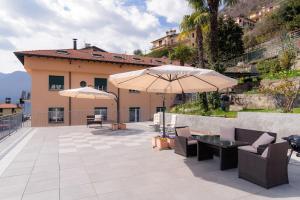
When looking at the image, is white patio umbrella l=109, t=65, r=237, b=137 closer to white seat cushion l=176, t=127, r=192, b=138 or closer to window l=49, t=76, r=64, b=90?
white seat cushion l=176, t=127, r=192, b=138

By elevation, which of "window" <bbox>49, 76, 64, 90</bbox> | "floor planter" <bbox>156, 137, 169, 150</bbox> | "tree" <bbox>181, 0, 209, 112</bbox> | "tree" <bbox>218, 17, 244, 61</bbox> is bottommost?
"floor planter" <bbox>156, 137, 169, 150</bbox>

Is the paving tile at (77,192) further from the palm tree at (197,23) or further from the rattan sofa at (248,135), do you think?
the palm tree at (197,23)

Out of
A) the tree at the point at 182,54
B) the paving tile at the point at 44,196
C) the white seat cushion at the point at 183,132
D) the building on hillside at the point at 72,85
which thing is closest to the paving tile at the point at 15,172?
the paving tile at the point at 44,196

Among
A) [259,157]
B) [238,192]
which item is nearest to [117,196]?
[238,192]

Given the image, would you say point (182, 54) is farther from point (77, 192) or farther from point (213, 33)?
point (77, 192)

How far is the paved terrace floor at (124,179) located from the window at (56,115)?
14.2m

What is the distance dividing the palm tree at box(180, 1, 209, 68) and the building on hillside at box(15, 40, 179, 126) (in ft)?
32.4

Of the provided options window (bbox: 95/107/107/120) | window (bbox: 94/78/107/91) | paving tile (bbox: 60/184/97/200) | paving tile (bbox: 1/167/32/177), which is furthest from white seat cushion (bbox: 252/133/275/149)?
window (bbox: 94/78/107/91)

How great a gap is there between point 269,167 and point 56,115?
20.4 metres

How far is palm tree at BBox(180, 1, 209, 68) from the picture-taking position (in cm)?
1488

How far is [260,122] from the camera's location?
8.75 metres

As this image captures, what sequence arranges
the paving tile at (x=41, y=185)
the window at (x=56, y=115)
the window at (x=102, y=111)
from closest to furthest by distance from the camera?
1. the paving tile at (x=41, y=185)
2. the window at (x=56, y=115)
3. the window at (x=102, y=111)

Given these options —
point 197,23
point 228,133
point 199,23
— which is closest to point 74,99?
point 197,23

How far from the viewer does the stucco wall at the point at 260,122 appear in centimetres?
773
